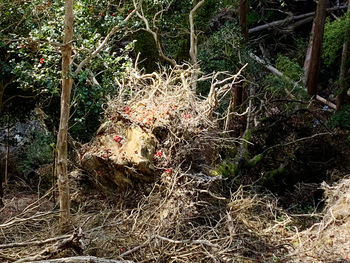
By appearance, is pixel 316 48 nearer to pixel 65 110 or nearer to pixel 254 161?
pixel 254 161

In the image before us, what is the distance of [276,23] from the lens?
15969 mm

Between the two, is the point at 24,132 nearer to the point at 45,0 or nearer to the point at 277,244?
the point at 45,0

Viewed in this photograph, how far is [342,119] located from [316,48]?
2118 mm

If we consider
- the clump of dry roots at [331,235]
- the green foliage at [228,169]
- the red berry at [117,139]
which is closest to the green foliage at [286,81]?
the green foliage at [228,169]

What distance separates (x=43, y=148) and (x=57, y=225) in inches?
179

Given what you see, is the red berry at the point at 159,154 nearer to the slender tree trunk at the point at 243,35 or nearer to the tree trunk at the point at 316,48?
the slender tree trunk at the point at 243,35

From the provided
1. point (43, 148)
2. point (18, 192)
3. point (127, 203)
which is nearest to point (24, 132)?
point (43, 148)

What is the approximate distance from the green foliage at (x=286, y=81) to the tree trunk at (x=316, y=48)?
0.68 metres

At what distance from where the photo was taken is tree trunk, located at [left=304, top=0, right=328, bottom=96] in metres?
12.1

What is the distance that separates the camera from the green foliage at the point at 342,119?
38.6 ft

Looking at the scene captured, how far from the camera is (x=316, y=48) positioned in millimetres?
12664

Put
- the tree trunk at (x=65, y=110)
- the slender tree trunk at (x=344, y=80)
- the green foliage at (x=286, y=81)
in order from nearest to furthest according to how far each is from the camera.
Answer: the tree trunk at (x=65, y=110) → the green foliage at (x=286, y=81) → the slender tree trunk at (x=344, y=80)

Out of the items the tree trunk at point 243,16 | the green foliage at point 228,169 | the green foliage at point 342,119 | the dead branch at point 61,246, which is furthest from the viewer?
the green foliage at point 342,119

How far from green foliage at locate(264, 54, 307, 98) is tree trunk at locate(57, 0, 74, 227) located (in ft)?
19.9
